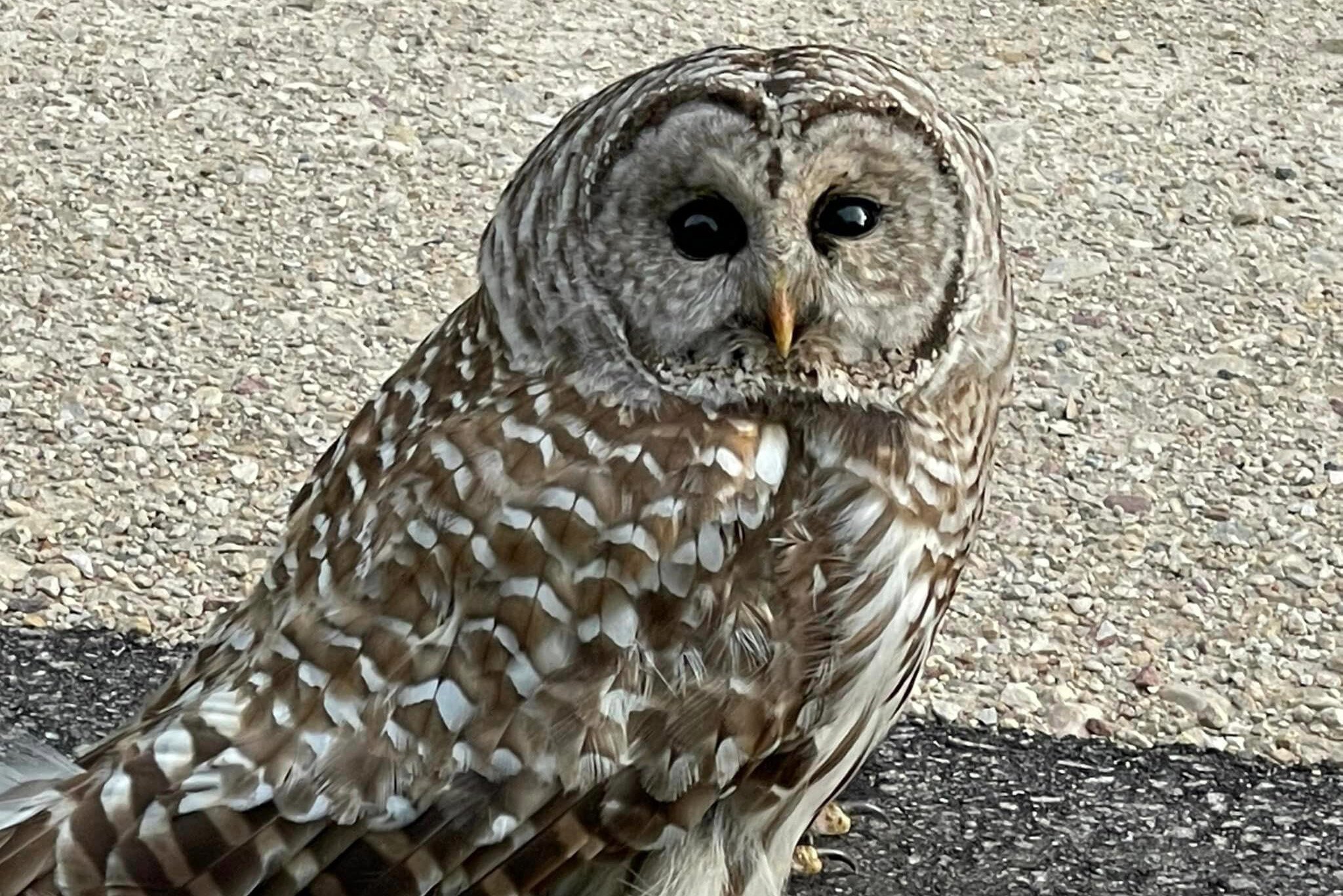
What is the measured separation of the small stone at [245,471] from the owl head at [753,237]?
187cm

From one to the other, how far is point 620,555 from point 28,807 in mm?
1015

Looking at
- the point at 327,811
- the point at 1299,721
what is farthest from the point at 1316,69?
the point at 327,811

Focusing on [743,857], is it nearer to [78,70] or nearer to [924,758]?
[924,758]

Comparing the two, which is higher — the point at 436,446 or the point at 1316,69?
the point at 436,446

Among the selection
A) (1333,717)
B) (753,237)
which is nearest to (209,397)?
(753,237)

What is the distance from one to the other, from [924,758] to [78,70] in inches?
156

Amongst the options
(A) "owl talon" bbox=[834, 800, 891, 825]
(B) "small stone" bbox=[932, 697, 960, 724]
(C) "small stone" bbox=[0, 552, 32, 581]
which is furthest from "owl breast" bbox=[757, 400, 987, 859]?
(C) "small stone" bbox=[0, 552, 32, 581]

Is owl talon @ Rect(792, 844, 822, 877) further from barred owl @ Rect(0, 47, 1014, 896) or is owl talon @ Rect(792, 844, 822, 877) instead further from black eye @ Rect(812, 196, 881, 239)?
black eye @ Rect(812, 196, 881, 239)

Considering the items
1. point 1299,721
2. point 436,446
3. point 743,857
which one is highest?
point 436,446

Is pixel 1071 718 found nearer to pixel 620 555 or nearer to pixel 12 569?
pixel 620 555

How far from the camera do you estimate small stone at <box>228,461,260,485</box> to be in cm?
495

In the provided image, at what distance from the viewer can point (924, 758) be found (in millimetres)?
4184

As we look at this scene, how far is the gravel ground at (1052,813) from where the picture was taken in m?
3.90

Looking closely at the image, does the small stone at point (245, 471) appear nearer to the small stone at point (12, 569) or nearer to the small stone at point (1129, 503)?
the small stone at point (12, 569)
